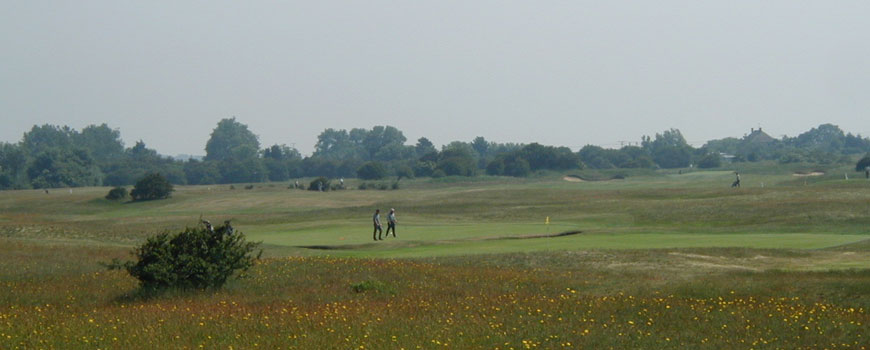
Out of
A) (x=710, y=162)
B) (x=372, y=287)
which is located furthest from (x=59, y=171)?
(x=372, y=287)

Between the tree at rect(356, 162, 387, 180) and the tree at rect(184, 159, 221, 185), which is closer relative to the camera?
the tree at rect(356, 162, 387, 180)

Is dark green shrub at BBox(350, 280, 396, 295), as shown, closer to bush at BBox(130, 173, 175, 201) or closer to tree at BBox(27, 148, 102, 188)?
bush at BBox(130, 173, 175, 201)

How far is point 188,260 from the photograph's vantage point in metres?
22.3

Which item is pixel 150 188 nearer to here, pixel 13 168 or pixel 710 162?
pixel 13 168

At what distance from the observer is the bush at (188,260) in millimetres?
22172

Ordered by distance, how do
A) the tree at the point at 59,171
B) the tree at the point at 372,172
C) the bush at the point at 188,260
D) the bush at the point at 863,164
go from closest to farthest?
the bush at the point at 188,260
the bush at the point at 863,164
the tree at the point at 372,172
the tree at the point at 59,171

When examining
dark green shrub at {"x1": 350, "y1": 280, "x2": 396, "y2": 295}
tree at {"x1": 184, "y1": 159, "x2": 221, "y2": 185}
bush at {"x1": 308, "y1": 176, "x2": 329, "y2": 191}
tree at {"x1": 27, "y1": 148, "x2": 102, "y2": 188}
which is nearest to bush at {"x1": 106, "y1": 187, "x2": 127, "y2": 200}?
bush at {"x1": 308, "y1": 176, "x2": 329, "y2": 191}

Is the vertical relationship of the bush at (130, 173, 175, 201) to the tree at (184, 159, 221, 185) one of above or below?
below

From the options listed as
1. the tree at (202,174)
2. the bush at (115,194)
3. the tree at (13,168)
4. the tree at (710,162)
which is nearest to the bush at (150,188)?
the bush at (115,194)

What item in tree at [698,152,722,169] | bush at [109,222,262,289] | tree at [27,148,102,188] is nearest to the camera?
bush at [109,222,262,289]

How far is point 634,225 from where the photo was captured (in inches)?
2228

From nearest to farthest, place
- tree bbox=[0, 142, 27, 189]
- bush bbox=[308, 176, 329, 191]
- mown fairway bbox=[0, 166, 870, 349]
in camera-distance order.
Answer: mown fairway bbox=[0, 166, 870, 349] → bush bbox=[308, 176, 329, 191] → tree bbox=[0, 142, 27, 189]

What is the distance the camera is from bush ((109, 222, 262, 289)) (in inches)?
873

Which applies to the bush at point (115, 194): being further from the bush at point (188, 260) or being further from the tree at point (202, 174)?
the tree at point (202, 174)
